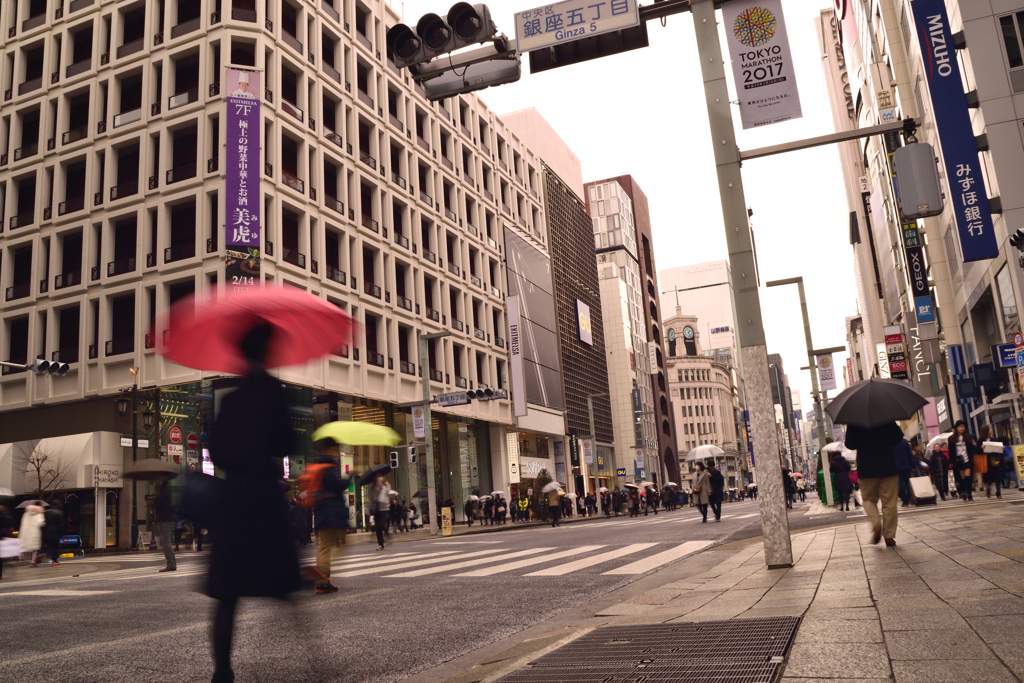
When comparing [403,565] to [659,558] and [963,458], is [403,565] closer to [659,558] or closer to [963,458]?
[659,558]

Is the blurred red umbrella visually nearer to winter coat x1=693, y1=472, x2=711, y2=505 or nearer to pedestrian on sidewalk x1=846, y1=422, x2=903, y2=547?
pedestrian on sidewalk x1=846, y1=422, x2=903, y2=547

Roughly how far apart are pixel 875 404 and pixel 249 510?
7801mm

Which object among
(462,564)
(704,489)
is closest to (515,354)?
(704,489)

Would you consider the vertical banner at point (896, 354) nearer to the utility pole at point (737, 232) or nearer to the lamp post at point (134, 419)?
the lamp post at point (134, 419)

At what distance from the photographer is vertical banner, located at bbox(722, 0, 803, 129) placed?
8.75 meters

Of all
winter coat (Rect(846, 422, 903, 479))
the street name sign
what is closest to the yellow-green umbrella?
the street name sign

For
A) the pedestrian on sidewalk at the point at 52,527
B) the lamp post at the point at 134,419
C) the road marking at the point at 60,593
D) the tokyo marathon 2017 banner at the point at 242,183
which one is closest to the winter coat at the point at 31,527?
the pedestrian on sidewalk at the point at 52,527

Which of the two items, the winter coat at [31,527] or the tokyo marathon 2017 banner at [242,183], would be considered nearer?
the winter coat at [31,527]

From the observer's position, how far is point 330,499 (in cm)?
794

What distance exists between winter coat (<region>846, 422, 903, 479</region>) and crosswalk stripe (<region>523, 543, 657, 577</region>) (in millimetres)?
4006

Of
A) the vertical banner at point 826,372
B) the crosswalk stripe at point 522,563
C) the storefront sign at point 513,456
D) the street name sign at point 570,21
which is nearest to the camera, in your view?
the street name sign at point 570,21

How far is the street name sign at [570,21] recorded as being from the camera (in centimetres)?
859

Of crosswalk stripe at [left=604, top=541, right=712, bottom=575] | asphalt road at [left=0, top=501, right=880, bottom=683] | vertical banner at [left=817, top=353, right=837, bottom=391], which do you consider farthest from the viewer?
vertical banner at [left=817, top=353, right=837, bottom=391]

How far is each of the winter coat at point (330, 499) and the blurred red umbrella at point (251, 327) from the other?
12.4 ft
